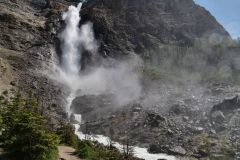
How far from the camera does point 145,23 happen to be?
184 m

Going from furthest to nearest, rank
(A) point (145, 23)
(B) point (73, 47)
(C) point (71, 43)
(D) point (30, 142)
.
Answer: (A) point (145, 23) < (C) point (71, 43) < (B) point (73, 47) < (D) point (30, 142)

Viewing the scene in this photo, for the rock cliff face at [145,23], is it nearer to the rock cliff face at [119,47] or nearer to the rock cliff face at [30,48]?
the rock cliff face at [119,47]

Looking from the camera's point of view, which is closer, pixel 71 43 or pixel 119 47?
pixel 119 47

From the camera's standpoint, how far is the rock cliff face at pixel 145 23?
17675 cm

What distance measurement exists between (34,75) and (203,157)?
67.0 m

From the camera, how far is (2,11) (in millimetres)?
166750

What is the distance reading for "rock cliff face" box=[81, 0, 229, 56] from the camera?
177m

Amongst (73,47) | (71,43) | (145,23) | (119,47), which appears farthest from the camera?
(145,23)

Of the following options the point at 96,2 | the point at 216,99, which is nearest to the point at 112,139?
the point at 216,99

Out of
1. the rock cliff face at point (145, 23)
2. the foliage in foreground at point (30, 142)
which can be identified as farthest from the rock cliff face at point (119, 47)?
the foliage in foreground at point (30, 142)

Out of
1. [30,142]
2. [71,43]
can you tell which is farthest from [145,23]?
[30,142]

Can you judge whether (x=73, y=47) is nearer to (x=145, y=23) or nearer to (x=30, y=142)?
(x=145, y=23)

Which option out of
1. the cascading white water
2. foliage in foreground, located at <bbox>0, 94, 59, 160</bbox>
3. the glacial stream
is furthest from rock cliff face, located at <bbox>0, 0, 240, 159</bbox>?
foliage in foreground, located at <bbox>0, 94, 59, 160</bbox>

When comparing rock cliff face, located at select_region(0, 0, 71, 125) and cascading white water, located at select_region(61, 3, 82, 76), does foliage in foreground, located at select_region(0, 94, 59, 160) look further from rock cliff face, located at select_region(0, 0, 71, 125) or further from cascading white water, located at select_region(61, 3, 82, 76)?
cascading white water, located at select_region(61, 3, 82, 76)
